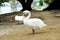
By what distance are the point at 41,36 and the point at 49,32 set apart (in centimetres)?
40

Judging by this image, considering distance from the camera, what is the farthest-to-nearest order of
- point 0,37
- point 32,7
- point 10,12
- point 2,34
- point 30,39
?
1. point 32,7
2. point 10,12
3. point 2,34
4. point 0,37
5. point 30,39

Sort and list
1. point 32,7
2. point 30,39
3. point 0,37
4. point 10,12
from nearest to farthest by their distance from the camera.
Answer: point 30,39 < point 0,37 < point 10,12 < point 32,7

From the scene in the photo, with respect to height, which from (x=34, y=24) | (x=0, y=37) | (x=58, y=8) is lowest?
(x=58, y=8)

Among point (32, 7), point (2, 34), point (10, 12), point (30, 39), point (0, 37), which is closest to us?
point (30, 39)

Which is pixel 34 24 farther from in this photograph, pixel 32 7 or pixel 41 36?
pixel 32 7

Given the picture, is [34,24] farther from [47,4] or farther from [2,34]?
[47,4]

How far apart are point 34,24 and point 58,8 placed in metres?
4.72

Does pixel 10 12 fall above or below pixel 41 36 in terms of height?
below

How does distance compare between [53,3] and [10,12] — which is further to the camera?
[53,3]

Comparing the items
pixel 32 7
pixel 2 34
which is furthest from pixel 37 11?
pixel 2 34

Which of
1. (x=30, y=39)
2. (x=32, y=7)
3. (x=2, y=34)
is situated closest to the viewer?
(x=30, y=39)

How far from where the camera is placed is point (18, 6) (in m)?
8.35

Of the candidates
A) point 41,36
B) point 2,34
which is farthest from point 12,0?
point 41,36

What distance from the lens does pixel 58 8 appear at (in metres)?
8.82
